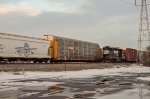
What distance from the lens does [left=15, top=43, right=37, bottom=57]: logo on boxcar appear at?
39.8 metres

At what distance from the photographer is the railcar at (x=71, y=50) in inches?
1932

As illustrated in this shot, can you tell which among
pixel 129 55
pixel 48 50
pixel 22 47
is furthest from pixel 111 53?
pixel 22 47

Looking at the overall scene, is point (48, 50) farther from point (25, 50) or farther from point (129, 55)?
point (129, 55)

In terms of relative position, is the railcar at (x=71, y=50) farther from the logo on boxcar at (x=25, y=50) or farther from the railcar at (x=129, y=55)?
the railcar at (x=129, y=55)

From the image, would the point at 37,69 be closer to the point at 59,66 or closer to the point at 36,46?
the point at 59,66

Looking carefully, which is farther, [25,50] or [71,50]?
[71,50]

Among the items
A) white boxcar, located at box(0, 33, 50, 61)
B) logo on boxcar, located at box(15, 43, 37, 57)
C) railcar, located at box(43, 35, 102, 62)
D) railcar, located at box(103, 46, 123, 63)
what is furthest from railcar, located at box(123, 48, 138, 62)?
logo on boxcar, located at box(15, 43, 37, 57)

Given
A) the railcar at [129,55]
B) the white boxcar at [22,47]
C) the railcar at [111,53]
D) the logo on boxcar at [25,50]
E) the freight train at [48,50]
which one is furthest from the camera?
the railcar at [129,55]

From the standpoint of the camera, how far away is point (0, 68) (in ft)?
102

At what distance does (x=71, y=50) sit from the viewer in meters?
53.7

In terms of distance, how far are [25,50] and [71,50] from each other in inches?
545

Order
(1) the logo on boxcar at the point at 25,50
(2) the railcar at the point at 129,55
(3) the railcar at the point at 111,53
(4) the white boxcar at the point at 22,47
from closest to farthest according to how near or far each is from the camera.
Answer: (4) the white boxcar at the point at 22,47 < (1) the logo on boxcar at the point at 25,50 < (3) the railcar at the point at 111,53 < (2) the railcar at the point at 129,55

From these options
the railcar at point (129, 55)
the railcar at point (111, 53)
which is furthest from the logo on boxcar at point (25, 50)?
the railcar at point (129, 55)

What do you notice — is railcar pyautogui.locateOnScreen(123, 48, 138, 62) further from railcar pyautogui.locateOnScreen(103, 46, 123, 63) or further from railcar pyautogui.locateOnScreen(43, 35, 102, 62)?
railcar pyautogui.locateOnScreen(43, 35, 102, 62)
